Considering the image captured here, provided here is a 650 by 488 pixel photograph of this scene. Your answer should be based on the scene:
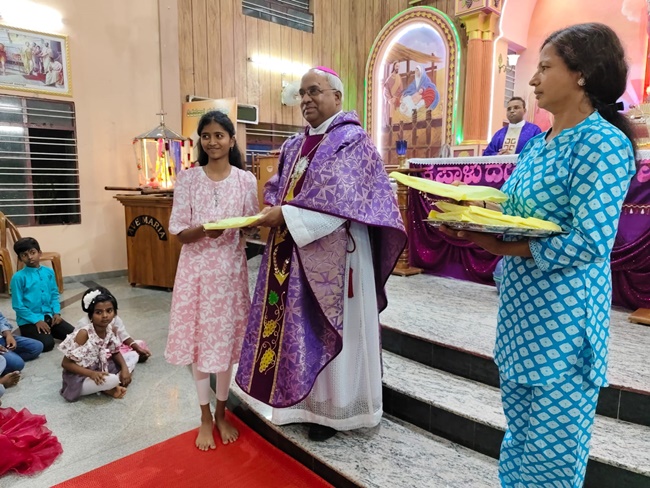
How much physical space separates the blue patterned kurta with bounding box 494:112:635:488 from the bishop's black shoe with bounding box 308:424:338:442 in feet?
3.24

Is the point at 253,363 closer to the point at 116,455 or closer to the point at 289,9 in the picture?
the point at 116,455

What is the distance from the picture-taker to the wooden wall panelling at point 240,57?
686 cm

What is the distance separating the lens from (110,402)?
107 inches

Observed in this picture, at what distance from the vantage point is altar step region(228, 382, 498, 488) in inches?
71.6

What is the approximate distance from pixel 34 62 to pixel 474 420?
5.79 m

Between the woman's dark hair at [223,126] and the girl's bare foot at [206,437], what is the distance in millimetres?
1257

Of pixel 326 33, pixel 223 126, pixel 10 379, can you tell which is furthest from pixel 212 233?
pixel 326 33

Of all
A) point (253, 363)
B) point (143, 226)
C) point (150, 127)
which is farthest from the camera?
point (150, 127)

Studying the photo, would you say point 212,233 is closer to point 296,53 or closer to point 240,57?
point 240,57

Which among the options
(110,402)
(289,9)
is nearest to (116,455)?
(110,402)

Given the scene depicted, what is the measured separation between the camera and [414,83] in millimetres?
7438

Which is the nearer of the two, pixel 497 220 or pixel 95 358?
pixel 497 220

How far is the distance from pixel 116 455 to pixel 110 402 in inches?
24.4

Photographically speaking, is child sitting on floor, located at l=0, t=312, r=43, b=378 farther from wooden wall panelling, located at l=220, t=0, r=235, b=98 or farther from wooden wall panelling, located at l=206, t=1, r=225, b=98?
wooden wall panelling, located at l=220, t=0, r=235, b=98
